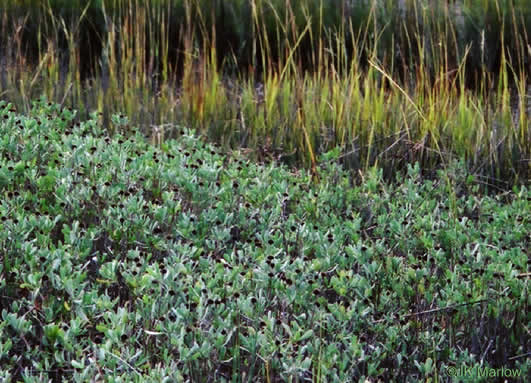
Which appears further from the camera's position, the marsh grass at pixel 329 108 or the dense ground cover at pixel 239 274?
the marsh grass at pixel 329 108

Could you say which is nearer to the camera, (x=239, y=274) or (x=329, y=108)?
(x=239, y=274)

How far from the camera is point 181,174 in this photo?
3.38 m

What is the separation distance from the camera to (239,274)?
262 cm

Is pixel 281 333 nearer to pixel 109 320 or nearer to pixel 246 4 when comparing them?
pixel 109 320

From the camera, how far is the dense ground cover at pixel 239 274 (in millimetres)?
2275

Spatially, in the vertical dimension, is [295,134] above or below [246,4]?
below

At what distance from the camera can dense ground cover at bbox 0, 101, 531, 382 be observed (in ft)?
7.47

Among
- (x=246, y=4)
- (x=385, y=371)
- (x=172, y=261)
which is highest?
(x=246, y=4)

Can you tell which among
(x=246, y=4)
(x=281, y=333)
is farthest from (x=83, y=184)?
(x=246, y=4)

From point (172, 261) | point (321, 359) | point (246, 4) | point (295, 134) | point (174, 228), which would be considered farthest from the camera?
point (246, 4)

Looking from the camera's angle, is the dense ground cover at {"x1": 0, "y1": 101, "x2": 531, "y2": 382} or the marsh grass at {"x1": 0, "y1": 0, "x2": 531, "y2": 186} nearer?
the dense ground cover at {"x1": 0, "y1": 101, "x2": 531, "y2": 382}

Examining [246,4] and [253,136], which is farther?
[246,4]

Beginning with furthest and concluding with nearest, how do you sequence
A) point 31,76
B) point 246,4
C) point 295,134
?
point 246,4, point 31,76, point 295,134

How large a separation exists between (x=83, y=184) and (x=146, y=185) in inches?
10.2
